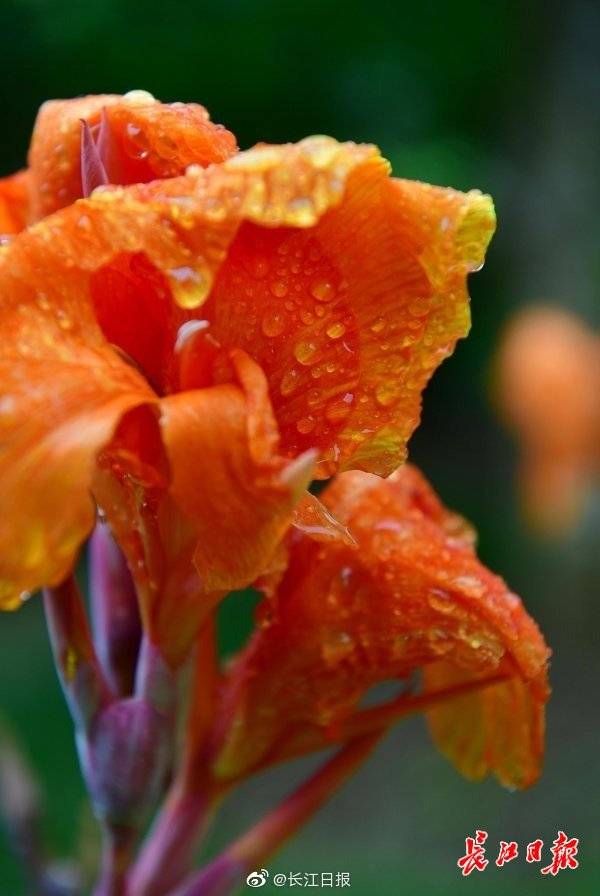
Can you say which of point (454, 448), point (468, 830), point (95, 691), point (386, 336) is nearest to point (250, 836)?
point (95, 691)

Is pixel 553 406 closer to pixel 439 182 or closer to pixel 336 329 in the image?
pixel 439 182

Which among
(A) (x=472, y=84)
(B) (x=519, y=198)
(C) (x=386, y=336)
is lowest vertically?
(B) (x=519, y=198)

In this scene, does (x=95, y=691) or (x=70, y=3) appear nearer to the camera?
(x=95, y=691)

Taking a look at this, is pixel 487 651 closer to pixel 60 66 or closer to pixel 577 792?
pixel 577 792

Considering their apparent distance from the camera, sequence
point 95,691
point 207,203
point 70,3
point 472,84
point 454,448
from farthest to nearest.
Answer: point 454,448, point 472,84, point 70,3, point 95,691, point 207,203

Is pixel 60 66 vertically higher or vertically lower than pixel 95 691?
lower

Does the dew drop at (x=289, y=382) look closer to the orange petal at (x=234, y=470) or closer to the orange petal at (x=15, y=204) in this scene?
the orange petal at (x=234, y=470)

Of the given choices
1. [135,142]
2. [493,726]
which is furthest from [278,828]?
[135,142]
